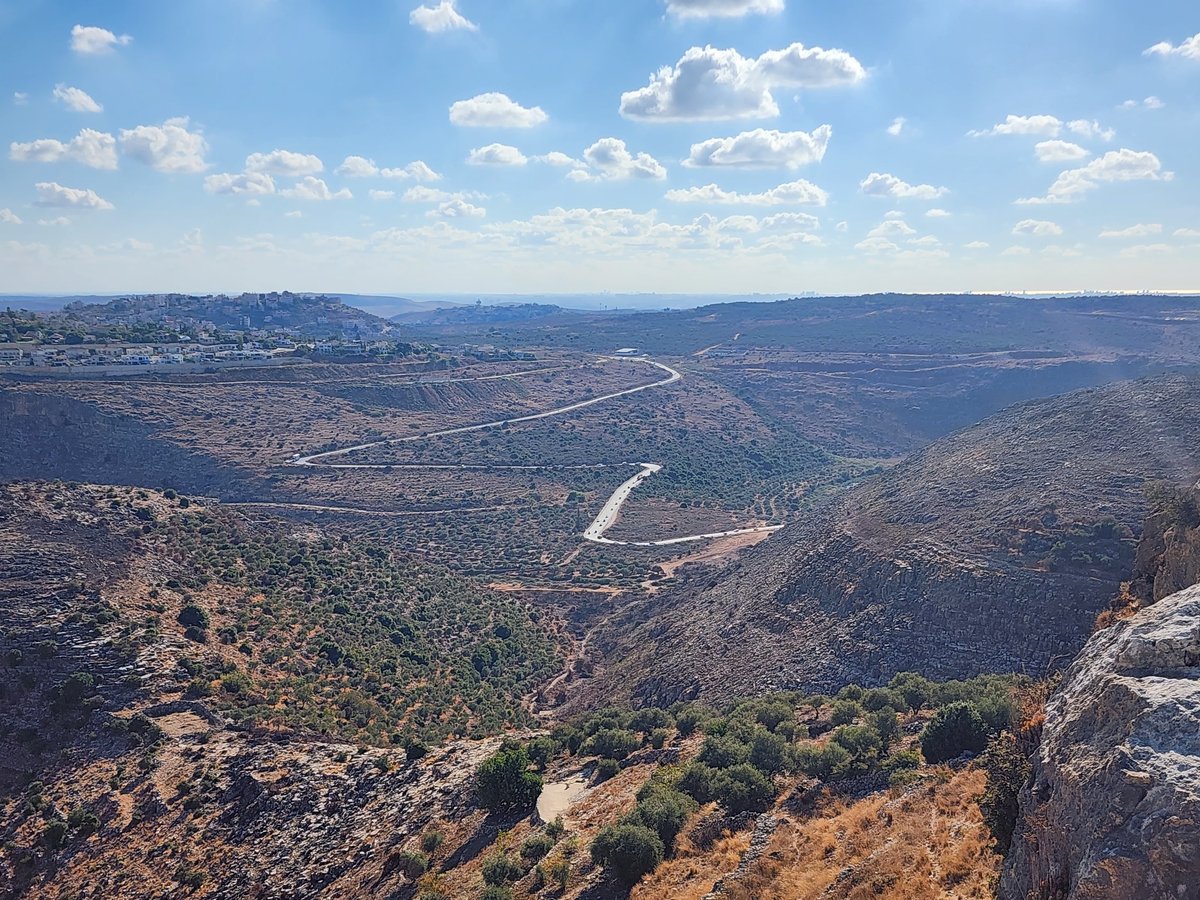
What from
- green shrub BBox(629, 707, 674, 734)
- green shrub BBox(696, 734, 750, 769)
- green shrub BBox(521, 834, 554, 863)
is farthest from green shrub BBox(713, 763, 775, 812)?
green shrub BBox(629, 707, 674, 734)

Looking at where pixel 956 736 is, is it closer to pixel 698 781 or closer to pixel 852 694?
pixel 698 781

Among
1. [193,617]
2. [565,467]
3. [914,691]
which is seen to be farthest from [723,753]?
[565,467]

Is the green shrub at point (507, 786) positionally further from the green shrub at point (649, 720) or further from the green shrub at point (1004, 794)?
the green shrub at point (1004, 794)

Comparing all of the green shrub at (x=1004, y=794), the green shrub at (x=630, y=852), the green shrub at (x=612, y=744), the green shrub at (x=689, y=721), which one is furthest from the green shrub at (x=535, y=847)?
the green shrub at (x=1004, y=794)

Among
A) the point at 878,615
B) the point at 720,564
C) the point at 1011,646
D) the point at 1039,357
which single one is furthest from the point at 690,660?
the point at 1039,357

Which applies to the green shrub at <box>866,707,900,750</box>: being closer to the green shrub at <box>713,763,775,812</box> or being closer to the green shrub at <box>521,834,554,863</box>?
the green shrub at <box>713,763,775,812</box>

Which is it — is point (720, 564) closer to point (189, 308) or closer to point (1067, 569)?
point (1067, 569)
